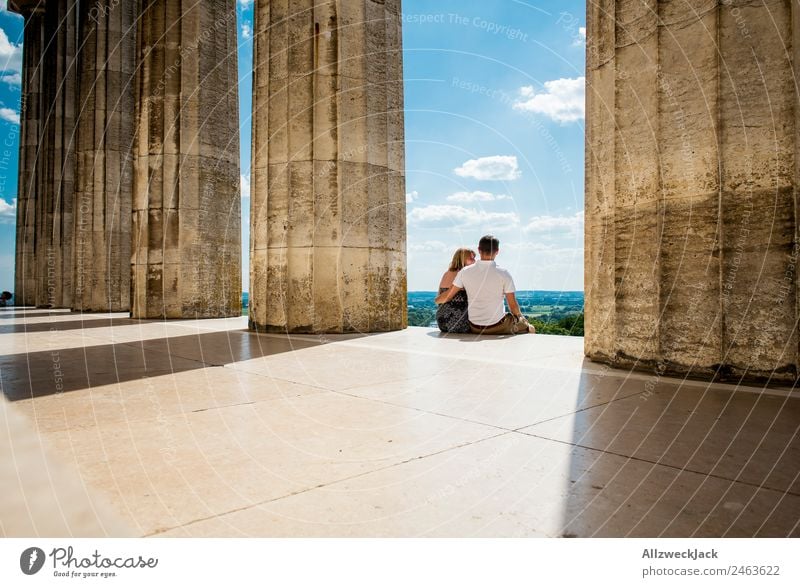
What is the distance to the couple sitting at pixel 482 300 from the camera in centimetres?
923

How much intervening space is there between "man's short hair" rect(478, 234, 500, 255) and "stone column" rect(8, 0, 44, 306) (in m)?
27.4

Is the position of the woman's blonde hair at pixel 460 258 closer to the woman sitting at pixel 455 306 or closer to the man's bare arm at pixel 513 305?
the woman sitting at pixel 455 306

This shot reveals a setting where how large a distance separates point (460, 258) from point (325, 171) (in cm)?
304

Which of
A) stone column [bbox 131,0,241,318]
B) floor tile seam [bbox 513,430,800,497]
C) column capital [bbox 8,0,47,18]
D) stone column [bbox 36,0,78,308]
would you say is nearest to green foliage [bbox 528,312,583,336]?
floor tile seam [bbox 513,430,800,497]

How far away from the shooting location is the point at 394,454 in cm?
292

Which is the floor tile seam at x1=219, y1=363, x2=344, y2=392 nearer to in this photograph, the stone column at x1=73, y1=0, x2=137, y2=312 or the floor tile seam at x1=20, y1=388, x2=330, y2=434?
the floor tile seam at x1=20, y1=388, x2=330, y2=434

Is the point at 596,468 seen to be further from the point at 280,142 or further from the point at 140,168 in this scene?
the point at 140,168

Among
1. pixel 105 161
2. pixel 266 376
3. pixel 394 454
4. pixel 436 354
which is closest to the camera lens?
pixel 394 454

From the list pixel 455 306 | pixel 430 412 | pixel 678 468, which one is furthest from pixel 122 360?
pixel 678 468

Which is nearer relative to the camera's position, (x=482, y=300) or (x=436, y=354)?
(x=436, y=354)

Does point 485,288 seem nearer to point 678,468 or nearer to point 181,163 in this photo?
point 678,468

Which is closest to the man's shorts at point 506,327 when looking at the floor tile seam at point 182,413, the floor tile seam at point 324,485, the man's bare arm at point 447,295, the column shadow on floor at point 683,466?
the man's bare arm at point 447,295

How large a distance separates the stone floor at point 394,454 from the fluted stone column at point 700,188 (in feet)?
1.85

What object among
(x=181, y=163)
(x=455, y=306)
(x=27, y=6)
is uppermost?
(x=27, y=6)
